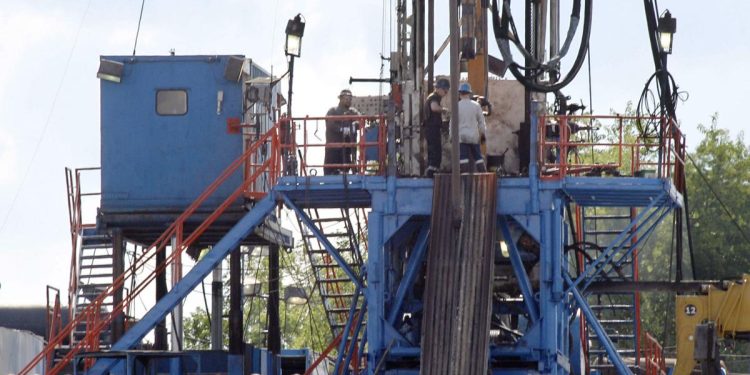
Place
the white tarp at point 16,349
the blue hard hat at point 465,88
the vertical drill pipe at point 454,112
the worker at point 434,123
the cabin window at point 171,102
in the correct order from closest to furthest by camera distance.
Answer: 1. the vertical drill pipe at point 454,112
2. the blue hard hat at point 465,88
3. the worker at point 434,123
4. the cabin window at point 171,102
5. the white tarp at point 16,349

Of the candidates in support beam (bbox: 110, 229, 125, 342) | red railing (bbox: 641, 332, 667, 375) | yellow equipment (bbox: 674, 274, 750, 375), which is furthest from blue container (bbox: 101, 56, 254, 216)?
yellow equipment (bbox: 674, 274, 750, 375)


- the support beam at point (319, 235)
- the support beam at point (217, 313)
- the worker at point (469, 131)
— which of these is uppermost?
the worker at point (469, 131)

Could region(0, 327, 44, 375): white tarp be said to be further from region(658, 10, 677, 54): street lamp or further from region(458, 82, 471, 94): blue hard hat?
region(658, 10, 677, 54): street lamp

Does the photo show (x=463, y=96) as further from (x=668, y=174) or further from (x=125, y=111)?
(x=125, y=111)

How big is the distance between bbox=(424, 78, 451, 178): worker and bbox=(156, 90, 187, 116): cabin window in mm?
6984

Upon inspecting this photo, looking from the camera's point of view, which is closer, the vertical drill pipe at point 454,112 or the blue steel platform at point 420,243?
the vertical drill pipe at point 454,112

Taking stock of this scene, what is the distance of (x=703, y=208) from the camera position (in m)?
72.6

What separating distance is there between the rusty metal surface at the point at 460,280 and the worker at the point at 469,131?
32cm

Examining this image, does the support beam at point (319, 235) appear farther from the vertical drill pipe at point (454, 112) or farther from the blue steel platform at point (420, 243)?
the vertical drill pipe at point (454, 112)

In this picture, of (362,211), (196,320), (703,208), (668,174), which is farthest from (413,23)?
(196,320)

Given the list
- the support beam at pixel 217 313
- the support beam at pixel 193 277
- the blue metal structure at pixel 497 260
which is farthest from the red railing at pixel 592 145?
the support beam at pixel 217 313

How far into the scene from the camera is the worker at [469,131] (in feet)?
104

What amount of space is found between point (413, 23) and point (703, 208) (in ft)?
123

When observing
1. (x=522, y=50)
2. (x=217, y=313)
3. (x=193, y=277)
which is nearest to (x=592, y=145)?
(x=522, y=50)
